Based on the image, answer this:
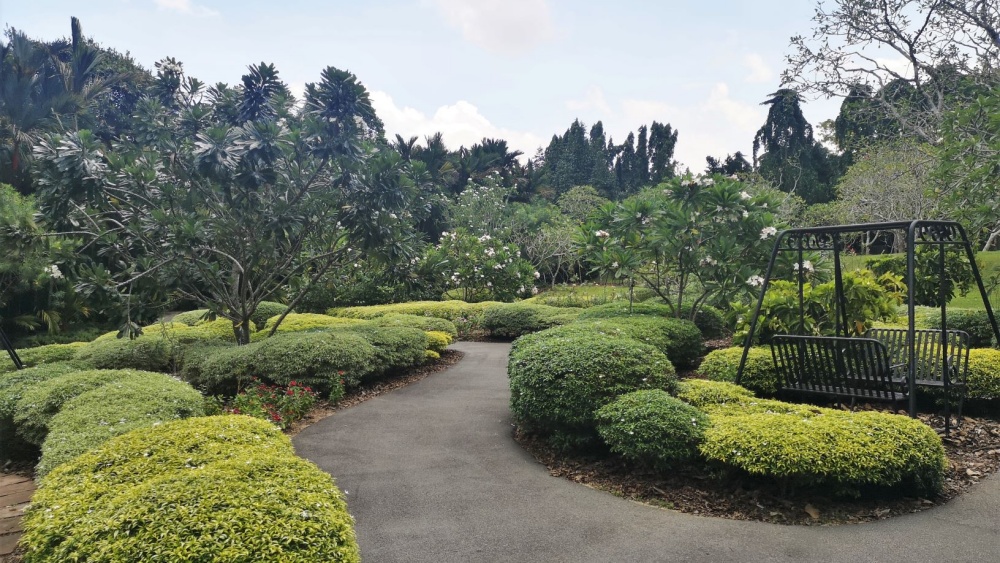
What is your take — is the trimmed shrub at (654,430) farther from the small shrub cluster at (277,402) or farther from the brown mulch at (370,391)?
the small shrub cluster at (277,402)

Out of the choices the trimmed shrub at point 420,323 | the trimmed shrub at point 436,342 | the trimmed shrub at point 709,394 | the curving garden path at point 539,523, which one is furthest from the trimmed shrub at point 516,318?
the curving garden path at point 539,523

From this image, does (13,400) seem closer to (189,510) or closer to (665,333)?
(189,510)

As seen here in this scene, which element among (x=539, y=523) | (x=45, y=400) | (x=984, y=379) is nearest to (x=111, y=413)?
(x=45, y=400)

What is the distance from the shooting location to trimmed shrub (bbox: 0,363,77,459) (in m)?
5.02

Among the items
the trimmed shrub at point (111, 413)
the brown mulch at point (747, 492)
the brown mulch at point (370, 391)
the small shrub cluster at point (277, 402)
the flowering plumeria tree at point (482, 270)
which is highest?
the flowering plumeria tree at point (482, 270)

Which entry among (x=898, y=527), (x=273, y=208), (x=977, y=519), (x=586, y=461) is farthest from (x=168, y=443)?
(x=273, y=208)

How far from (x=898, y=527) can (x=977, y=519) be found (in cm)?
57

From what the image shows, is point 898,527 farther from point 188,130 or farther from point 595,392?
point 188,130

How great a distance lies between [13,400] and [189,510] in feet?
14.2

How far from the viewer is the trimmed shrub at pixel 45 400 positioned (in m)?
4.73

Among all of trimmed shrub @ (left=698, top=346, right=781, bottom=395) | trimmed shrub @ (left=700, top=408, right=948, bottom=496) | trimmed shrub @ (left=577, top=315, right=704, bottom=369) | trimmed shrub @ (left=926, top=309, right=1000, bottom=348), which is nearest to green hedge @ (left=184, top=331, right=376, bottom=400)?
trimmed shrub @ (left=577, top=315, right=704, bottom=369)

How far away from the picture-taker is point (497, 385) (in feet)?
25.4

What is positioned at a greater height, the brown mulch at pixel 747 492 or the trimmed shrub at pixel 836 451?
the trimmed shrub at pixel 836 451

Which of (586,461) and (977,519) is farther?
(586,461)
